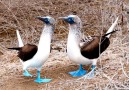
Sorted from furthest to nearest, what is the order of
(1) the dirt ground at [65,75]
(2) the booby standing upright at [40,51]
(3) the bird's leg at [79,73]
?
(3) the bird's leg at [79,73] → (2) the booby standing upright at [40,51] → (1) the dirt ground at [65,75]

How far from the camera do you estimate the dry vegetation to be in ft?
13.3

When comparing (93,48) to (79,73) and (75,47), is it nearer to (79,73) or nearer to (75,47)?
(75,47)

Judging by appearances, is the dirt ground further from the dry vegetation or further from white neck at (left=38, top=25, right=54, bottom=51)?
white neck at (left=38, top=25, right=54, bottom=51)

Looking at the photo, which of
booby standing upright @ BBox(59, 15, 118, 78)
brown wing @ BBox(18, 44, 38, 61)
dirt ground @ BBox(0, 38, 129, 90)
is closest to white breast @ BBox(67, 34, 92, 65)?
booby standing upright @ BBox(59, 15, 118, 78)

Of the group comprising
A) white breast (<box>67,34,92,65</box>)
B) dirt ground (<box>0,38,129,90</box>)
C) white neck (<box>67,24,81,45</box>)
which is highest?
white neck (<box>67,24,81,45</box>)

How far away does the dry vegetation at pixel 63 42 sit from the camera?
4059mm

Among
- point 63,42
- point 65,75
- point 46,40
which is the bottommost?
point 65,75

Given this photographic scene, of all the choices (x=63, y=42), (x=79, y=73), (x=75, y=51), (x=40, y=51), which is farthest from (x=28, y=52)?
(x=63, y=42)

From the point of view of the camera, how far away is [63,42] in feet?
19.2

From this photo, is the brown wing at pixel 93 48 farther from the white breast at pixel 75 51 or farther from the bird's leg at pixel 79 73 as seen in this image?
the bird's leg at pixel 79 73

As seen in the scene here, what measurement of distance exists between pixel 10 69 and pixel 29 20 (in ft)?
8.21

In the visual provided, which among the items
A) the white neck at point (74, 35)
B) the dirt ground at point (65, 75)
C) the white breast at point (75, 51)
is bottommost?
the dirt ground at point (65, 75)

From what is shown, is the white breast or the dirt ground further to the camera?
the white breast

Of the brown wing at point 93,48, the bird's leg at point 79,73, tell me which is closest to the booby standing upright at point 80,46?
the brown wing at point 93,48
